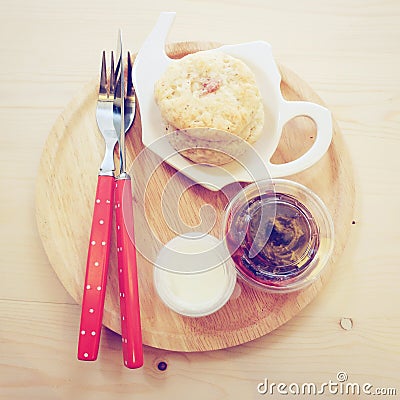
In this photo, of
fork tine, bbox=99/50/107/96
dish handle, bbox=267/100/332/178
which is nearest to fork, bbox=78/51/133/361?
fork tine, bbox=99/50/107/96

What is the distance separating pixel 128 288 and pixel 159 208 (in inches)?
5.6

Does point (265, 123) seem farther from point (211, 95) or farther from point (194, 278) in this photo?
point (194, 278)

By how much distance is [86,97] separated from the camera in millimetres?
876

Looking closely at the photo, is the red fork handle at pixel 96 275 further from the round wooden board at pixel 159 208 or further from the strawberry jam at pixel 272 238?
the strawberry jam at pixel 272 238

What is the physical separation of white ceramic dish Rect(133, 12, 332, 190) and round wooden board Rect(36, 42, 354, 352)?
27mm

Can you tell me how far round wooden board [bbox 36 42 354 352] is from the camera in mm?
820

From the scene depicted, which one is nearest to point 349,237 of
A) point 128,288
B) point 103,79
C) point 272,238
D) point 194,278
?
point 272,238

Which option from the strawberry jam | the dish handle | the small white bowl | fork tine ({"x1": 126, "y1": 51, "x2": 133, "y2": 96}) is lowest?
the small white bowl

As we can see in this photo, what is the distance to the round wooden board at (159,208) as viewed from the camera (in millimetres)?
820

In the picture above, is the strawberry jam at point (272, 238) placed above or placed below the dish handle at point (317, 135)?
below

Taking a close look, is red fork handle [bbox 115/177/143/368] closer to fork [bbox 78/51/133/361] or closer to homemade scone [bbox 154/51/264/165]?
fork [bbox 78/51/133/361]

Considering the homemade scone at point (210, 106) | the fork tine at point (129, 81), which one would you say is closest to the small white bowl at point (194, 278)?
the homemade scone at point (210, 106)

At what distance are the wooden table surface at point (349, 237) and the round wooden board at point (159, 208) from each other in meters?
0.04

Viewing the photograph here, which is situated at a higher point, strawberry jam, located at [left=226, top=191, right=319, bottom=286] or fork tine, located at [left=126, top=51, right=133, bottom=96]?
fork tine, located at [left=126, top=51, right=133, bottom=96]
